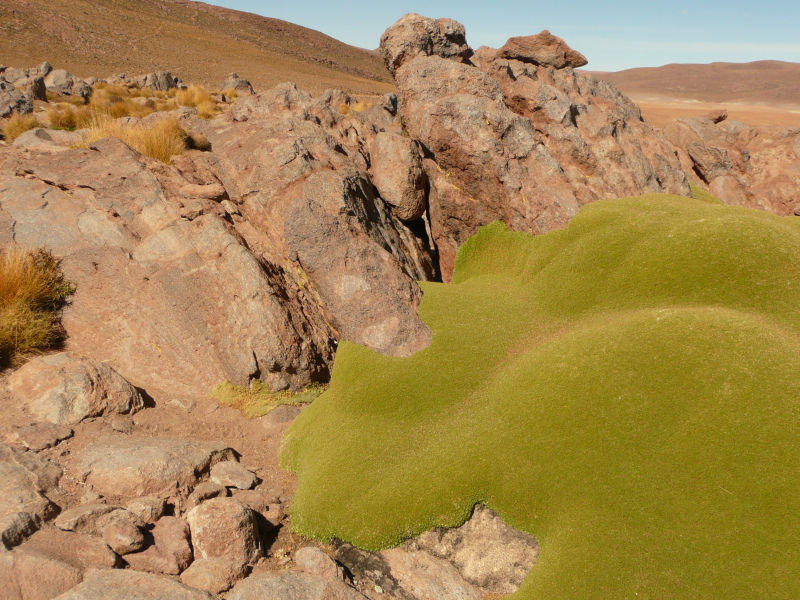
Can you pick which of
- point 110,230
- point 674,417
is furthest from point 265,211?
point 674,417

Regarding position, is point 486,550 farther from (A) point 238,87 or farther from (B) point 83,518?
(A) point 238,87

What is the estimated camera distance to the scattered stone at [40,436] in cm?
523

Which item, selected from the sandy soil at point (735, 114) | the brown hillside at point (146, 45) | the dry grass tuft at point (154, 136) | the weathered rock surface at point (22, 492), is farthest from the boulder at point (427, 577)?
the brown hillside at point (146, 45)

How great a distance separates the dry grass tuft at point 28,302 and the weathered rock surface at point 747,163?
1458 cm

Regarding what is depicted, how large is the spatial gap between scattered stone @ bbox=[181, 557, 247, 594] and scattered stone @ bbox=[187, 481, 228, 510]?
0.89m

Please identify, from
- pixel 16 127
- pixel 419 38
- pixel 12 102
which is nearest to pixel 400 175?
pixel 419 38

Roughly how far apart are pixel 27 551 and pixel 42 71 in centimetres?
3150

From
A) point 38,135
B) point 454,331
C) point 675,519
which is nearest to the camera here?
point 675,519

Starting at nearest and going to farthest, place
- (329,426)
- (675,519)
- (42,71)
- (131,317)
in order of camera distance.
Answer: (675,519), (329,426), (131,317), (42,71)

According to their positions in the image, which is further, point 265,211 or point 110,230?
point 265,211

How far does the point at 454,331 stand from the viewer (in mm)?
6695

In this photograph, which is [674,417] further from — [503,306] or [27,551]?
[27,551]

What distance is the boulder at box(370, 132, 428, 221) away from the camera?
954 cm

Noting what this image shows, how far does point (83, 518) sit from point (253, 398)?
112 inches
